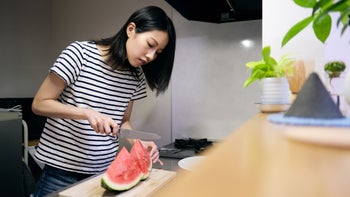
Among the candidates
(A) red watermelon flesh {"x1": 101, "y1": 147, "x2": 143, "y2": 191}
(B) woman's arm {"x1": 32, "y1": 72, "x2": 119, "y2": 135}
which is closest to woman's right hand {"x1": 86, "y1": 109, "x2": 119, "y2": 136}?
(B) woman's arm {"x1": 32, "y1": 72, "x2": 119, "y2": 135}

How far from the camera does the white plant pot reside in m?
0.87

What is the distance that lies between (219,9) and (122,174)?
4.26 feet

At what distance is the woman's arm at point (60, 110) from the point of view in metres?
1.06

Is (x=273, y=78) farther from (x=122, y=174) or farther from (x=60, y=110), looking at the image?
(x=60, y=110)

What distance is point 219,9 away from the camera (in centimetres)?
187

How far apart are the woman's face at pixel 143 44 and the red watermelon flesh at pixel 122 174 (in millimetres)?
430

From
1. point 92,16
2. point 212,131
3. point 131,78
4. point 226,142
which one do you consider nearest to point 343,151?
point 226,142

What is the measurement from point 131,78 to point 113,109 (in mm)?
186

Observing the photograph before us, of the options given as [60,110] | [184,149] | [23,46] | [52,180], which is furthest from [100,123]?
[23,46]

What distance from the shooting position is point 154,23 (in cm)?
125

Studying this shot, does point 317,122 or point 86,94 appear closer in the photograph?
point 317,122

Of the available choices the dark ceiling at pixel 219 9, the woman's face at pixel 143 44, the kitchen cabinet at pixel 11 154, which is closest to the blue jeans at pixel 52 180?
the kitchen cabinet at pixel 11 154

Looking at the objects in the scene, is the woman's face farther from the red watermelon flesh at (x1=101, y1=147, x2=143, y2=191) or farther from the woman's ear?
the red watermelon flesh at (x1=101, y1=147, x2=143, y2=191)

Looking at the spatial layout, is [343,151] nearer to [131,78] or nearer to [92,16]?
[131,78]
